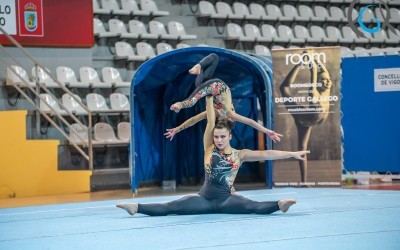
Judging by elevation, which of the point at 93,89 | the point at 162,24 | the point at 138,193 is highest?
the point at 162,24

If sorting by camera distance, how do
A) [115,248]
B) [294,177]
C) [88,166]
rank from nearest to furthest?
1. [115,248]
2. [294,177]
3. [88,166]

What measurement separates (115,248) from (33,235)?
4.73ft

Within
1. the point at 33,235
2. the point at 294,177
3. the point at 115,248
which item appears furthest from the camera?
the point at 294,177

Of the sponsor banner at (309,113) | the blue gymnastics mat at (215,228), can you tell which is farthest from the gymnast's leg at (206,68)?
the sponsor banner at (309,113)

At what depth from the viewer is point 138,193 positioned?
39.9 ft

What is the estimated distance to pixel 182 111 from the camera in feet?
44.6

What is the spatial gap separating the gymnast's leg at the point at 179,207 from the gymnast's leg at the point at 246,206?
0.17 m

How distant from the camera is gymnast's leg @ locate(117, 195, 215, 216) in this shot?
792cm

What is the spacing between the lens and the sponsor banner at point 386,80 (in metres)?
12.4

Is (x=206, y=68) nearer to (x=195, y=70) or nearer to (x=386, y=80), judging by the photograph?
(x=195, y=70)

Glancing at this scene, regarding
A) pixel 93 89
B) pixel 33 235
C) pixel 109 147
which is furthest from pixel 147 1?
pixel 33 235

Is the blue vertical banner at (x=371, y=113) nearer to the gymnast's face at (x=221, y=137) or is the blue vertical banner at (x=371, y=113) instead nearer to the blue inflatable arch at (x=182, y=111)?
the blue inflatable arch at (x=182, y=111)

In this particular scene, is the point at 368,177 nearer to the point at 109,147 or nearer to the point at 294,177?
the point at 294,177

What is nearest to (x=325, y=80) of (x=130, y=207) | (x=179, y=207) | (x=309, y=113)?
(x=309, y=113)
